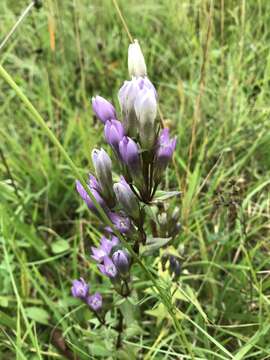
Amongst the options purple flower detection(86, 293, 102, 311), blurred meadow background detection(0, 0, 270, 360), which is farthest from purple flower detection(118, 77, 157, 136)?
purple flower detection(86, 293, 102, 311)

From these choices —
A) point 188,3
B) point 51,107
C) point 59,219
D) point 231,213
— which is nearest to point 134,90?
point 231,213

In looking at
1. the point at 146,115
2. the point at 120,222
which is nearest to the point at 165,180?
the point at 120,222

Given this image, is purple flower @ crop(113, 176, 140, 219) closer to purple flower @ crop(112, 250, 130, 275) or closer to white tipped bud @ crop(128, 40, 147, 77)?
purple flower @ crop(112, 250, 130, 275)

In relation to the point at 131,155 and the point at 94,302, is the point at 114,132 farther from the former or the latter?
the point at 94,302

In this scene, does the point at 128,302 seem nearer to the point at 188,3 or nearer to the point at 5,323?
the point at 5,323

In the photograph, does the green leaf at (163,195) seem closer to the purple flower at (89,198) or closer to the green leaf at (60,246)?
the purple flower at (89,198)


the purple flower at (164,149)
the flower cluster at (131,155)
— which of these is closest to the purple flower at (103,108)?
the flower cluster at (131,155)
